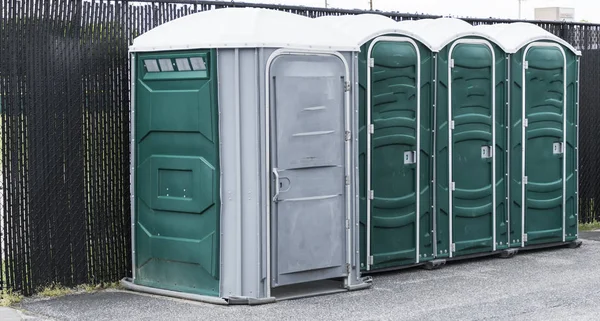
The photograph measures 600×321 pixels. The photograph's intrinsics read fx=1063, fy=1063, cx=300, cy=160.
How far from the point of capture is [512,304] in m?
A: 8.50

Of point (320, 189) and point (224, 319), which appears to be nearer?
point (224, 319)

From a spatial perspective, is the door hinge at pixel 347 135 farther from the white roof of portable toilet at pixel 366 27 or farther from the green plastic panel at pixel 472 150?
the green plastic panel at pixel 472 150

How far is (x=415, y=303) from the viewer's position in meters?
8.61

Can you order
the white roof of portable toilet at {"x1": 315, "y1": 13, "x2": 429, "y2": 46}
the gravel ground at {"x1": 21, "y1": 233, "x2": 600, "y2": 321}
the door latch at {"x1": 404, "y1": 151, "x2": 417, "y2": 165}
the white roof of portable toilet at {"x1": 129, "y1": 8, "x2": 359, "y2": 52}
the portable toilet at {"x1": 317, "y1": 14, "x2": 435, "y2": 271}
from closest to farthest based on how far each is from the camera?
the gravel ground at {"x1": 21, "y1": 233, "x2": 600, "y2": 321}, the white roof of portable toilet at {"x1": 129, "y1": 8, "x2": 359, "y2": 52}, the white roof of portable toilet at {"x1": 315, "y1": 13, "x2": 429, "y2": 46}, the portable toilet at {"x1": 317, "y1": 14, "x2": 435, "y2": 271}, the door latch at {"x1": 404, "y1": 151, "x2": 417, "y2": 165}

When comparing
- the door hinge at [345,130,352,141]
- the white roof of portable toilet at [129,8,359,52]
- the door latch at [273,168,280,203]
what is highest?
the white roof of portable toilet at [129,8,359,52]

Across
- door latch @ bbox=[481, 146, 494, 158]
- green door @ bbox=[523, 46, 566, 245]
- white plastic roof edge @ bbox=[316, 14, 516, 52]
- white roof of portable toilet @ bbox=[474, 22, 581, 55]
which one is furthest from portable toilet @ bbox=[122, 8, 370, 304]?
green door @ bbox=[523, 46, 566, 245]

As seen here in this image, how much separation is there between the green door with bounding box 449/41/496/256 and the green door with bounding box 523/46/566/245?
55cm

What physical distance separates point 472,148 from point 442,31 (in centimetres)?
121

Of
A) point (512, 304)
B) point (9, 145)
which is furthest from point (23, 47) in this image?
point (512, 304)

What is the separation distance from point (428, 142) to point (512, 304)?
2236 mm

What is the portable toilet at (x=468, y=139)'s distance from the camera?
1034 centimetres

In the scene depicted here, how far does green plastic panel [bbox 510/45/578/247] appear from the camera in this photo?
36.3ft

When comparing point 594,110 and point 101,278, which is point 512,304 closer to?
point 101,278

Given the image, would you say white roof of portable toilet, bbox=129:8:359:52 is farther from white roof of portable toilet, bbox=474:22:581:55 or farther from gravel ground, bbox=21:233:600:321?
white roof of portable toilet, bbox=474:22:581:55
